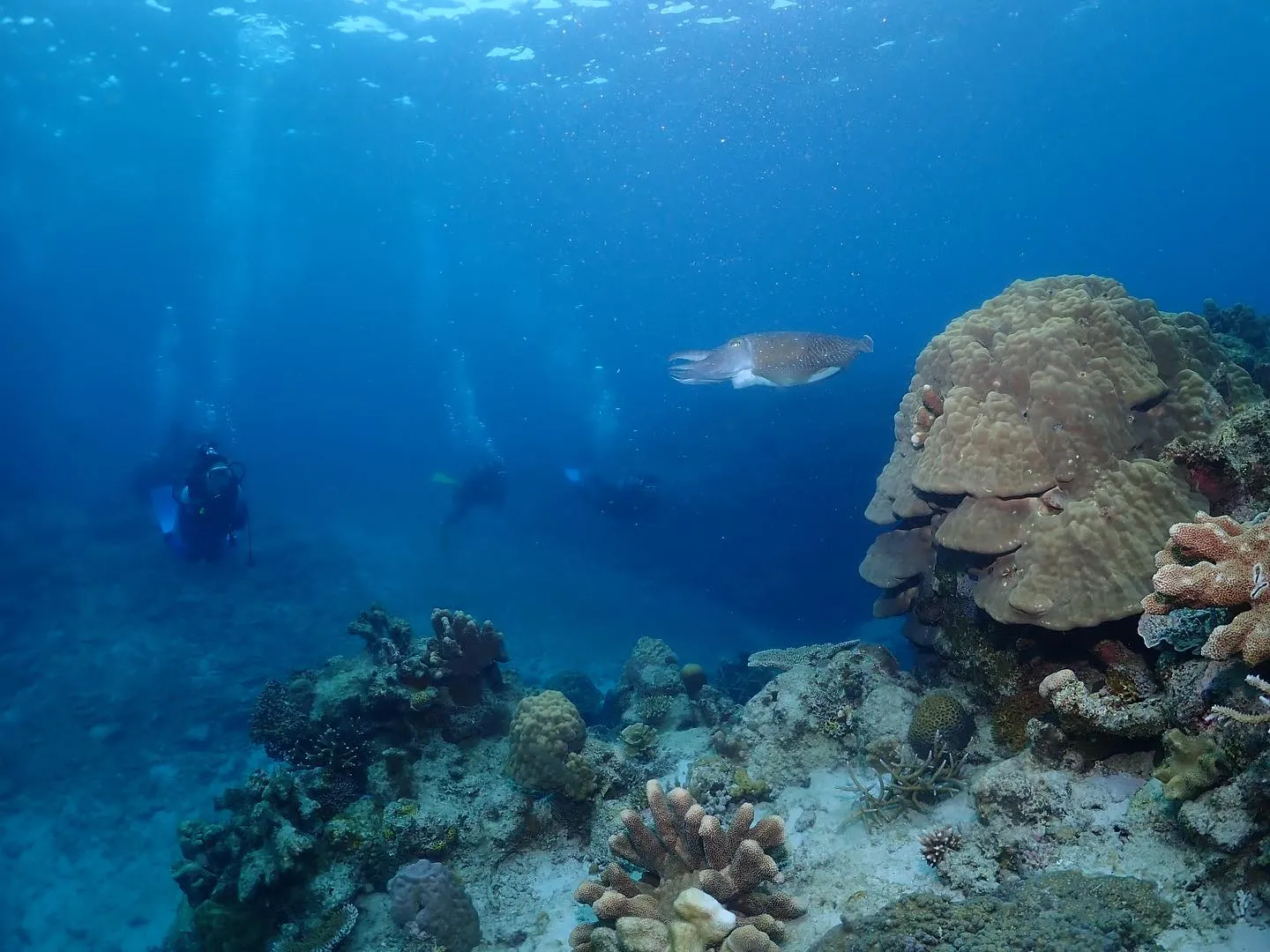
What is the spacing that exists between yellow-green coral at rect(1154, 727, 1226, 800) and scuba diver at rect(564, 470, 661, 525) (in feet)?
70.5

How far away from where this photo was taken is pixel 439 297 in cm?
7519

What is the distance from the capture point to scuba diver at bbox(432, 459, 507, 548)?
28016mm

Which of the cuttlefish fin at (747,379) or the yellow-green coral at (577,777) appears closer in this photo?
the yellow-green coral at (577,777)

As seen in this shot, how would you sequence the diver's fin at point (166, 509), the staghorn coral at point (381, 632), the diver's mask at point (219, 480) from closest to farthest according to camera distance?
1. the staghorn coral at point (381, 632)
2. the diver's mask at point (219, 480)
3. the diver's fin at point (166, 509)

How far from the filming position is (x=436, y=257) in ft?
211

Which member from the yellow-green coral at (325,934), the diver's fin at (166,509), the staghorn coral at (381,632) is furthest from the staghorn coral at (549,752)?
the diver's fin at (166,509)

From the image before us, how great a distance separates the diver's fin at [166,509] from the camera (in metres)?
18.3

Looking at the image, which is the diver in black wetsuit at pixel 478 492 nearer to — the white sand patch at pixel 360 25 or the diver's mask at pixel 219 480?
the diver's mask at pixel 219 480

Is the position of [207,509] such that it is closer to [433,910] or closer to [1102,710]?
[433,910]

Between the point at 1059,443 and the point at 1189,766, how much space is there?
230cm

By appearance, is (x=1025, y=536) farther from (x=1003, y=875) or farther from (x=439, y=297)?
(x=439, y=297)

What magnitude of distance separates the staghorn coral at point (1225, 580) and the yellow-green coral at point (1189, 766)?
69 cm

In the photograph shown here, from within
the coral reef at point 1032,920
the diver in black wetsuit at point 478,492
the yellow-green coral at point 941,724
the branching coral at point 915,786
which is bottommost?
the diver in black wetsuit at point 478,492

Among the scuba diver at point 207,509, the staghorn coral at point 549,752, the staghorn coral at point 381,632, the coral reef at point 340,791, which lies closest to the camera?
the coral reef at point 340,791
